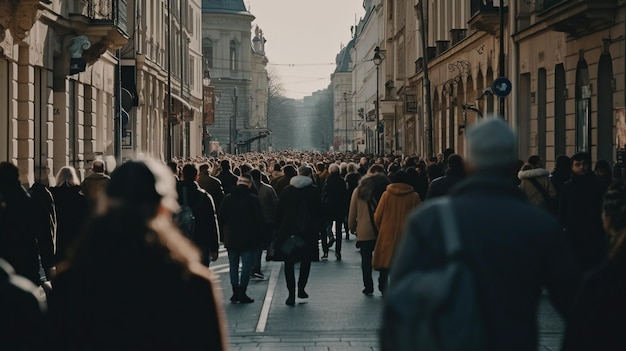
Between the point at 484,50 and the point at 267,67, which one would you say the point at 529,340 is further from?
the point at 267,67

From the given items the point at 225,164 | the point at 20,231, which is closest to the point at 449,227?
the point at 20,231

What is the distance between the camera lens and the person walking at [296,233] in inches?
613

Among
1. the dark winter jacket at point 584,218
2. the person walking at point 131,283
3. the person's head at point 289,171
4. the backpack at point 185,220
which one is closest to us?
the person walking at point 131,283

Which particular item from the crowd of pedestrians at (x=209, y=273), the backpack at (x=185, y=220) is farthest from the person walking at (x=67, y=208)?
the crowd of pedestrians at (x=209, y=273)

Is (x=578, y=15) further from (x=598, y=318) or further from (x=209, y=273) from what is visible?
(x=209, y=273)

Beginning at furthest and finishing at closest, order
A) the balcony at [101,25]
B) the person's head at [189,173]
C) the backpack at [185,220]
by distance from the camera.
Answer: the balcony at [101,25], the person's head at [189,173], the backpack at [185,220]

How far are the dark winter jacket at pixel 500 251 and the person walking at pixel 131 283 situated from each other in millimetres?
830

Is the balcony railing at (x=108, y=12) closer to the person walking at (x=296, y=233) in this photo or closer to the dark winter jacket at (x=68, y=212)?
the person walking at (x=296, y=233)

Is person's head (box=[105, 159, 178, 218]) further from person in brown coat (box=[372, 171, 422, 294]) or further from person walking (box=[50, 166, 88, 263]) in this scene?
person walking (box=[50, 166, 88, 263])

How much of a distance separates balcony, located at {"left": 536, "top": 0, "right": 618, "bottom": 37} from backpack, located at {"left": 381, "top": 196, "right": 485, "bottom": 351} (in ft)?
66.4

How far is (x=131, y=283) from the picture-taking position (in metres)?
4.29

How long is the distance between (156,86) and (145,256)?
52714mm

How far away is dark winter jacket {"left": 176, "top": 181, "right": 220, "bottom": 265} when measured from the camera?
577 inches

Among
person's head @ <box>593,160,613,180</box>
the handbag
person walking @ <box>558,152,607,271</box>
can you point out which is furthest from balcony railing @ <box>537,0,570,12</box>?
person walking @ <box>558,152,607,271</box>
